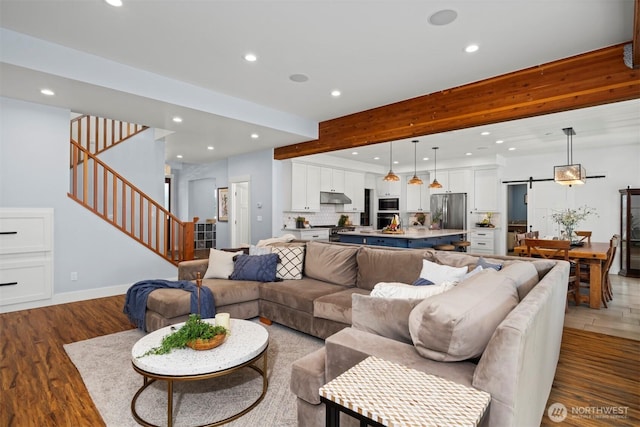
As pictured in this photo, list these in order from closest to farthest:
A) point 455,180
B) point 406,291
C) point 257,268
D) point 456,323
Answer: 1. point 456,323
2. point 406,291
3. point 257,268
4. point 455,180

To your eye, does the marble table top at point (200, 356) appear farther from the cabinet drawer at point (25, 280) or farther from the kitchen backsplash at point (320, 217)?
the kitchen backsplash at point (320, 217)

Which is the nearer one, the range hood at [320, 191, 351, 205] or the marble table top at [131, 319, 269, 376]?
the marble table top at [131, 319, 269, 376]

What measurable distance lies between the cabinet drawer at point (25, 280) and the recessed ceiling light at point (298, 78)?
12.8ft

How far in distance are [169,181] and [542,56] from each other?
10020mm

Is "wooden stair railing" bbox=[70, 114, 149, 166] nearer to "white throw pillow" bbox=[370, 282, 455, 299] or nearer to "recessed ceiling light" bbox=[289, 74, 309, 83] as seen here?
"recessed ceiling light" bbox=[289, 74, 309, 83]

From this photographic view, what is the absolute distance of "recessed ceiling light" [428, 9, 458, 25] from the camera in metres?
2.48

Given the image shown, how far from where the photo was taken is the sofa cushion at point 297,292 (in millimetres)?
3123

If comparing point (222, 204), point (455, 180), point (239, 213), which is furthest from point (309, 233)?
point (455, 180)

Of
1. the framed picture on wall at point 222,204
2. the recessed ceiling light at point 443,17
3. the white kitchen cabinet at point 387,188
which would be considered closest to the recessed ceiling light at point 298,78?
the recessed ceiling light at point 443,17

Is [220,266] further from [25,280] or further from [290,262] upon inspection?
[25,280]

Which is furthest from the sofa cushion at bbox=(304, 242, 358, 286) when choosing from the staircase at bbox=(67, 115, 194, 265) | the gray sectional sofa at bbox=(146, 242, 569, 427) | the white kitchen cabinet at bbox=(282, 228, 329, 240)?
the white kitchen cabinet at bbox=(282, 228, 329, 240)

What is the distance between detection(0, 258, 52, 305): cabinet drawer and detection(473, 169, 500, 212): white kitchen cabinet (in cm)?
841

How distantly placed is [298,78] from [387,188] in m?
6.46

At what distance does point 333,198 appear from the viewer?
26.3ft
